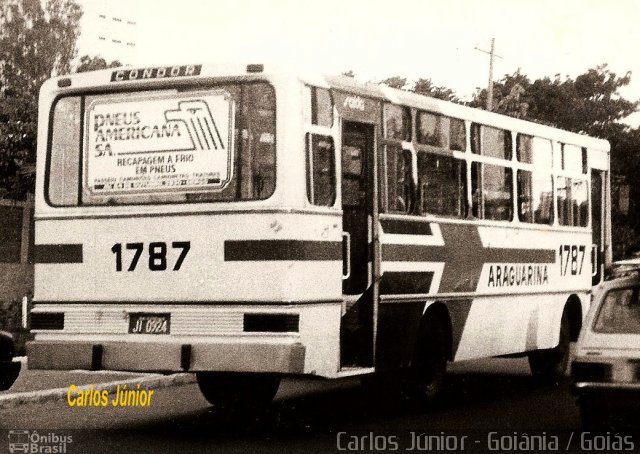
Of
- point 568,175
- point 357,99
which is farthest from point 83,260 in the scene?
point 568,175

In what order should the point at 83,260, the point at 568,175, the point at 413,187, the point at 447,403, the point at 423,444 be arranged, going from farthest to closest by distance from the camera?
the point at 568,175, the point at 447,403, the point at 413,187, the point at 83,260, the point at 423,444

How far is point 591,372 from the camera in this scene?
10.6 meters

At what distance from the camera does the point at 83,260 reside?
11.5 meters

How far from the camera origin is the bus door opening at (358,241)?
11953 millimetres

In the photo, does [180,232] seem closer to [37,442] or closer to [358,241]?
[358,241]

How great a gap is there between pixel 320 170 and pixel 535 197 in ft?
16.3

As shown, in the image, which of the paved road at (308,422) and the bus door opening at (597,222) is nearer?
the paved road at (308,422)

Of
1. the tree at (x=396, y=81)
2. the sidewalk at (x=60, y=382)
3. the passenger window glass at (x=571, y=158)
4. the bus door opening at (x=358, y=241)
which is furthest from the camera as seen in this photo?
the tree at (x=396, y=81)

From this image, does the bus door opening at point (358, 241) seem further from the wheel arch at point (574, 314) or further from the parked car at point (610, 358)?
the wheel arch at point (574, 314)

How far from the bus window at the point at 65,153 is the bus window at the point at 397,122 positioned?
108 inches

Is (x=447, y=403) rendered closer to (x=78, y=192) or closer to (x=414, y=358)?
(x=414, y=358)

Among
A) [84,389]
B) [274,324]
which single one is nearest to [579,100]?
[84,389]

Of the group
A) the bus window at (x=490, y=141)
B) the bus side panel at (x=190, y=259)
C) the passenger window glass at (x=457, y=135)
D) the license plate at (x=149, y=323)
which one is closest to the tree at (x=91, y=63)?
the bus window at (x=490, y=141)

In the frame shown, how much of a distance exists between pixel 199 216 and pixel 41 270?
5.10ft
